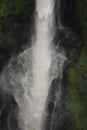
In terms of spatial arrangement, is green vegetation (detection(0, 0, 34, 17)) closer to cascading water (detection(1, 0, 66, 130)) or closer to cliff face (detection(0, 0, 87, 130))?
cliff face (detection(0, 0, 87, 130))

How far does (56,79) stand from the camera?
63.9 feet

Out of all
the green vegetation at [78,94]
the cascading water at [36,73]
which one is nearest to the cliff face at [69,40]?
the green vegetation at [78,94]

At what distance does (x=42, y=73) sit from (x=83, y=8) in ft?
10.6

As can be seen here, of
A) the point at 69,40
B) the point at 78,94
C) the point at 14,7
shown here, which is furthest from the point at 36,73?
the point at 14,7

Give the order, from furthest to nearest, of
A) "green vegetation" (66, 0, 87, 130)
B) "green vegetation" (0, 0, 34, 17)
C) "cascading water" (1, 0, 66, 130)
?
"green vegetation" (0, 0, 34, 17)
"cascading water" (1, 0, 66, 130)
"green vegetation" (66, 0, 87, 130)

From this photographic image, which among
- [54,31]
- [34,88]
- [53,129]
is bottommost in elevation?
[53,129]

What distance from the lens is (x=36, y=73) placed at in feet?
64.8

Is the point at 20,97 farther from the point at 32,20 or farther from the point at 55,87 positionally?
the point at 32,20

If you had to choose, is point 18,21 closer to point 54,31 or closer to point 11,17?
point 11,17

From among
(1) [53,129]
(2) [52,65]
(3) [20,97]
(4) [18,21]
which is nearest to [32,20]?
(4) [18,21]

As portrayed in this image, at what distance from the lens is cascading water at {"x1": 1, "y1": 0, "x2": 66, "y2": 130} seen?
64.0 feet

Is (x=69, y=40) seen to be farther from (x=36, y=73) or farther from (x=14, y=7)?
(x=14, y=7)

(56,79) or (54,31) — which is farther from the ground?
(54,31)

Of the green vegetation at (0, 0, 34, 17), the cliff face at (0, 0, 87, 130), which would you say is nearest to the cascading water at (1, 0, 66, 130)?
the cliff face at (0, 0, 87, 130)
